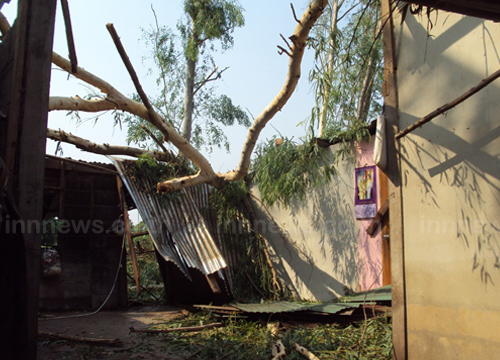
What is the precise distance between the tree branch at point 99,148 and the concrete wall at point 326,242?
248cm

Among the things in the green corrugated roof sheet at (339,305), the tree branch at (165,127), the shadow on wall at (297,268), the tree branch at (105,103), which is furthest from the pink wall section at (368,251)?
the tree branch at (105,103)

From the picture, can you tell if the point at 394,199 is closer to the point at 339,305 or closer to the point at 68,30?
the point at 339,305

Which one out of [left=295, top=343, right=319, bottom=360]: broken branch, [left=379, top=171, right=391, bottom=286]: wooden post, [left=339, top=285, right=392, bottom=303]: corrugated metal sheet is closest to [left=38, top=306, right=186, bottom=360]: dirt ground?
[left=295, top=343, right=319, bottom=360]: broken branch

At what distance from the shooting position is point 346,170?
686 centimetres

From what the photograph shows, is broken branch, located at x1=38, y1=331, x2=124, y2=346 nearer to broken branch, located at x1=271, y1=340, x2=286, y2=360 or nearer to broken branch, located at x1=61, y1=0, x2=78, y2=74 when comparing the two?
broken branch, located at x1=271, y1=340, x2=286, y2=360

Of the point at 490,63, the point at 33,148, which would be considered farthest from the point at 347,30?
the point at 33,148

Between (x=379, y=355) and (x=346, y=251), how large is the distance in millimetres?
2631

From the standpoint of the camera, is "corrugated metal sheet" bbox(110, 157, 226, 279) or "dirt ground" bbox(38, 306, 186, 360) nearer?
"dirt ground" bbox(38, 306, 186, 360)

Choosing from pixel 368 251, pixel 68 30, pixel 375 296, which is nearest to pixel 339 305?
pixel 375 296

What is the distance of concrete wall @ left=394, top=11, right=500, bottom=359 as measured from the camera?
3418 millimetres

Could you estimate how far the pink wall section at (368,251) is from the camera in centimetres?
621

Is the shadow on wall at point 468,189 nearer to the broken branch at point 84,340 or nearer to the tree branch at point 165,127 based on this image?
the broken branch at point 84,340

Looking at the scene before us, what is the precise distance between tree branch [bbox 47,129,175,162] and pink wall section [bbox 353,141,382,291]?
3.97 m

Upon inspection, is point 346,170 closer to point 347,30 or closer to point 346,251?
point 346,251
